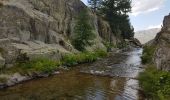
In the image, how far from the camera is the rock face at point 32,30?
3666cm

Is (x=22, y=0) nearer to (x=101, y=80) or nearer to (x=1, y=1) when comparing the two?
(x=1, y=1)

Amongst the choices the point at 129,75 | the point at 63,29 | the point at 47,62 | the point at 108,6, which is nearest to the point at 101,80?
the point at 129,75

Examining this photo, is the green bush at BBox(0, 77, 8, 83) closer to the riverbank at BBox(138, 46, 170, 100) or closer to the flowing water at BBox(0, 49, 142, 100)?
the flowing water at BBox(0, 49, 142, 100)

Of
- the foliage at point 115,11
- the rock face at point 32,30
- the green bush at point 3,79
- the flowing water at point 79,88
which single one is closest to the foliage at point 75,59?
the rock face at point 32,30

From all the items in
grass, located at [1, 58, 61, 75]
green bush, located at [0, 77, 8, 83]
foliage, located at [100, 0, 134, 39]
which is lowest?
green bush, located at [0, 77, 8, 83]

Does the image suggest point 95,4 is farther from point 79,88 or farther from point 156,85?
point 156,85

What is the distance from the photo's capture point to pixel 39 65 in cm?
3456

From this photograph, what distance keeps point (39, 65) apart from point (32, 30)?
11486 millimetres

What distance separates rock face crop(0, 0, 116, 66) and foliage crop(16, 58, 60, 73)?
1.08m

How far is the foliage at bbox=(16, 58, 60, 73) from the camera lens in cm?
3412

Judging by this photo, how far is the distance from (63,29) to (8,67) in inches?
1098

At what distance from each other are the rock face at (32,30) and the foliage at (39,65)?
1.08 metres

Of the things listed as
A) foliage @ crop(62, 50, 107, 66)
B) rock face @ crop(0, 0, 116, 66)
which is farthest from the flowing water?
foliage @ crop(62, 50, 107, 66)

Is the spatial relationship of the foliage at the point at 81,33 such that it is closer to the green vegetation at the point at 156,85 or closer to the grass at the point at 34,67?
the grass at the point at 34,67
